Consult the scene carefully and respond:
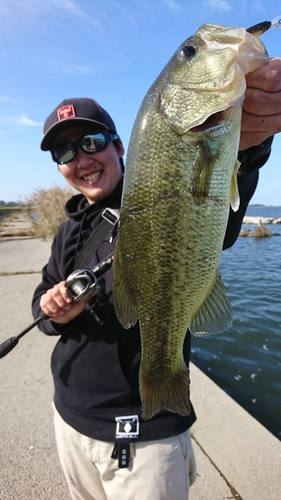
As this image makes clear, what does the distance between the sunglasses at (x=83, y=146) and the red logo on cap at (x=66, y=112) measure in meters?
0.16

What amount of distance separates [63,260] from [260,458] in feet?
7.43

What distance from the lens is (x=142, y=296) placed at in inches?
57.7

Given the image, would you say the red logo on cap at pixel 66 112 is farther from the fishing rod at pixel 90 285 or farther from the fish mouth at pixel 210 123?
the fish mouth at pixel 210 123

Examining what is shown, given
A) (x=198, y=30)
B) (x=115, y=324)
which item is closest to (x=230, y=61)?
(x=198, y=30)

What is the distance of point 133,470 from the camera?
76.2 inches

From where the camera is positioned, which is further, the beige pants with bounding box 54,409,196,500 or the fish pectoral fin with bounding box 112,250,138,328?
the beige pants with bounding box 54,409,196,500

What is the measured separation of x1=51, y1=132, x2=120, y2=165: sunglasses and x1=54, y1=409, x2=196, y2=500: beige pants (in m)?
1.73

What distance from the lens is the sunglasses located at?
8.04 feet

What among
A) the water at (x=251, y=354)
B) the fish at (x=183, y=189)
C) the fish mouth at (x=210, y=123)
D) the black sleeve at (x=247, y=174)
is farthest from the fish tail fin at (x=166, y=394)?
the water at (x=251, y=354)

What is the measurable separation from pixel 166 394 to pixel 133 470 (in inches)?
27.2

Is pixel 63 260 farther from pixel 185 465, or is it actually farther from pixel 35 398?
pixel 35 398

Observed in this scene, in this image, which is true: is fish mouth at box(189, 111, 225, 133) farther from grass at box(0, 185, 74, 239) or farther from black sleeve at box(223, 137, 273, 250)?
grass at box(0, 185, 74, 239)

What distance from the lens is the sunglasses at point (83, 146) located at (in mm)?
2451

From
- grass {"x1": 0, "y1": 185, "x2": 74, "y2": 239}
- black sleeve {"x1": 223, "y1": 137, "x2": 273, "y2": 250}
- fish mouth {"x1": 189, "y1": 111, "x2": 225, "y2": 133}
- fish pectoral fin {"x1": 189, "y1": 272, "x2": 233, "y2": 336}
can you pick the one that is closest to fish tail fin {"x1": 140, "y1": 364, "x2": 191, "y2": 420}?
fish pectoral fin {"x1": 189, "y1": 272, "x2": 233, "y2": 336}
